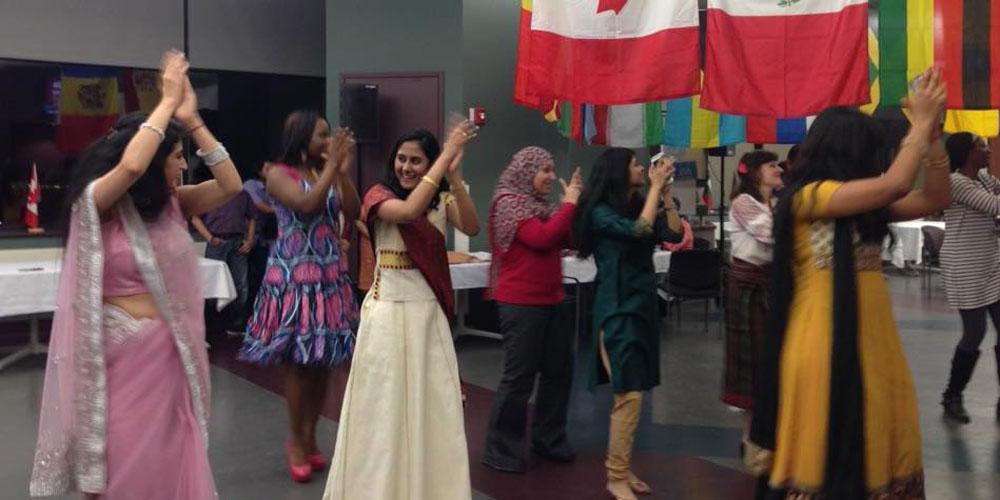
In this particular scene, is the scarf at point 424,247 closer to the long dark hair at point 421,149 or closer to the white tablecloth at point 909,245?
the long dark hair at point 421,149

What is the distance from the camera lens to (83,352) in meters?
3.01

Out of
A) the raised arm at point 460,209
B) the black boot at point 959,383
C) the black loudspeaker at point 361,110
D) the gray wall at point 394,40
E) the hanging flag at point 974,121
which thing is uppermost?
the gray wall at point 394,40

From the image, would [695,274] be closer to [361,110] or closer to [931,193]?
[361,110]

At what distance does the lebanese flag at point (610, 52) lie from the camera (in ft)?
14.6

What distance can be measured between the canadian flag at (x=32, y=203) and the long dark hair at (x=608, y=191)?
6460 millimetres

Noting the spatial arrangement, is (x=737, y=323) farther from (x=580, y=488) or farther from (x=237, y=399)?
(x=237, y=399)

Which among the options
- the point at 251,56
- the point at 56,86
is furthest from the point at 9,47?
the point at 251,56

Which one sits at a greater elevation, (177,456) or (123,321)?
(123,321)

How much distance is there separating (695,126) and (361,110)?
3.12 metres

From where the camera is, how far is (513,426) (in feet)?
16.7

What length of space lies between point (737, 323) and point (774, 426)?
1.68 metres

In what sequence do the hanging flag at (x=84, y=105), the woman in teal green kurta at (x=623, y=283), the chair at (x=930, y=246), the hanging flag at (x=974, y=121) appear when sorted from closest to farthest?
the woman in teal green kurta at (x=623, y=283) → the hanging flag at (x=974, y=121) → the hanging flag at (x=84, y=105) → the chair at (x=930, y=246)

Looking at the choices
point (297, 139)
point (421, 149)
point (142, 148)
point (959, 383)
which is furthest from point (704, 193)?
point (142, 148)

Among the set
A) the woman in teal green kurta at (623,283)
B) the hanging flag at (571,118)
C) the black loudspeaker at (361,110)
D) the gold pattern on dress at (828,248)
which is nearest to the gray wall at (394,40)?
the black loudspeaker at (361,110)
